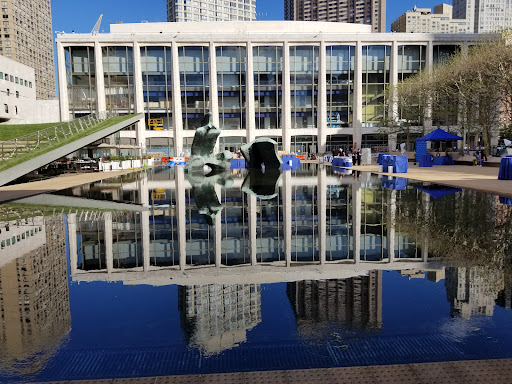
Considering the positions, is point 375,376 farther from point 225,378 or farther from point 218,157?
point 218,157

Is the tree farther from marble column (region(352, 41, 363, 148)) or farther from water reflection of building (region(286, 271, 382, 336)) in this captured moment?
water reflection of building (region(286, 271, 382, 336))

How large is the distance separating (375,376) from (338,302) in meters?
1.79

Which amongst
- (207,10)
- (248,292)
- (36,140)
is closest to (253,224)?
(248,292)

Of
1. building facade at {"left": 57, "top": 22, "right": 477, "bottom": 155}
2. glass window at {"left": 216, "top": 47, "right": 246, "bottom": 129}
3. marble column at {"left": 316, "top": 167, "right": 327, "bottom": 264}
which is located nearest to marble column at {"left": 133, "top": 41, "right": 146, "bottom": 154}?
building facade at {"left": 57, "top": 22, "right": 477, "bottom": 155}

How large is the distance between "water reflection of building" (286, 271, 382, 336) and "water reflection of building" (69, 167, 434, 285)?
2.00ft

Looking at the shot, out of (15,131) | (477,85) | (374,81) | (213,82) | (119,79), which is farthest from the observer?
(374,81)

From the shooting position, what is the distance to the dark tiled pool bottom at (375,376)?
3.36 meters

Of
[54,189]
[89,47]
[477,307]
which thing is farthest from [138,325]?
[89,47]

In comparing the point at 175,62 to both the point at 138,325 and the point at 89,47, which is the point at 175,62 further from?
the point at 138,325

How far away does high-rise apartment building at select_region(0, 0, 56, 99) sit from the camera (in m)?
142

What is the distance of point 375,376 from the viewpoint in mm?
3430

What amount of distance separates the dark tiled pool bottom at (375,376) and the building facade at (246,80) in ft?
206

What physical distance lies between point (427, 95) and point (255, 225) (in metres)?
43.7

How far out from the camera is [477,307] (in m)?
5.01
